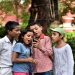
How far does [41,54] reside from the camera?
5.14m

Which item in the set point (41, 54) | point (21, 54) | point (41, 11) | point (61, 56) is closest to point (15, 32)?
point (21, 54)

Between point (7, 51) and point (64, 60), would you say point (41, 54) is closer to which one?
point (64, 60)

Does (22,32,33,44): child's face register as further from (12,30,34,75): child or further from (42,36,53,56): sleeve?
(42,36,53,56): sleeve

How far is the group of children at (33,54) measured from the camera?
5004 millimetres

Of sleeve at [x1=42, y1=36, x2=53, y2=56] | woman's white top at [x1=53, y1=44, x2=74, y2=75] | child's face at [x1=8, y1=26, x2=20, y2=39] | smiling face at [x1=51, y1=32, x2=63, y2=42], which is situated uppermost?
child's face at [x1=8, y1=26, x2=20, y2=39]

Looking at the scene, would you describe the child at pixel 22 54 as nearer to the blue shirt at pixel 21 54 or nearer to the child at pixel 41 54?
the blue shirt at pixel 21 54

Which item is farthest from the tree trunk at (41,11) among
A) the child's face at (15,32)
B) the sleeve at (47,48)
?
the child's face at (15,32)

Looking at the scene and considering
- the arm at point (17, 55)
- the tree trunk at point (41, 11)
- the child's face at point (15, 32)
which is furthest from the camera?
the tree trunk at point (41, 11)

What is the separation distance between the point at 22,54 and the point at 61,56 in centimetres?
54

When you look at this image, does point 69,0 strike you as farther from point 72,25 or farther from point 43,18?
point 72,25

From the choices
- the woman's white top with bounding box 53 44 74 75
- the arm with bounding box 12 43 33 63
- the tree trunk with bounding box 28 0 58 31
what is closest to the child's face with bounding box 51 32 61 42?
the woman's white top with bounding box 53 44 74 75

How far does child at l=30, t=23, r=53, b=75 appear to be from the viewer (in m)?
5.11

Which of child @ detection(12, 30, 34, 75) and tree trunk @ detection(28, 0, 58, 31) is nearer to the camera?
child @ detection(12, 30, 34, 75)

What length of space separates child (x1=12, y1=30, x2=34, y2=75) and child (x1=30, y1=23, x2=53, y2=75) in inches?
5.0
